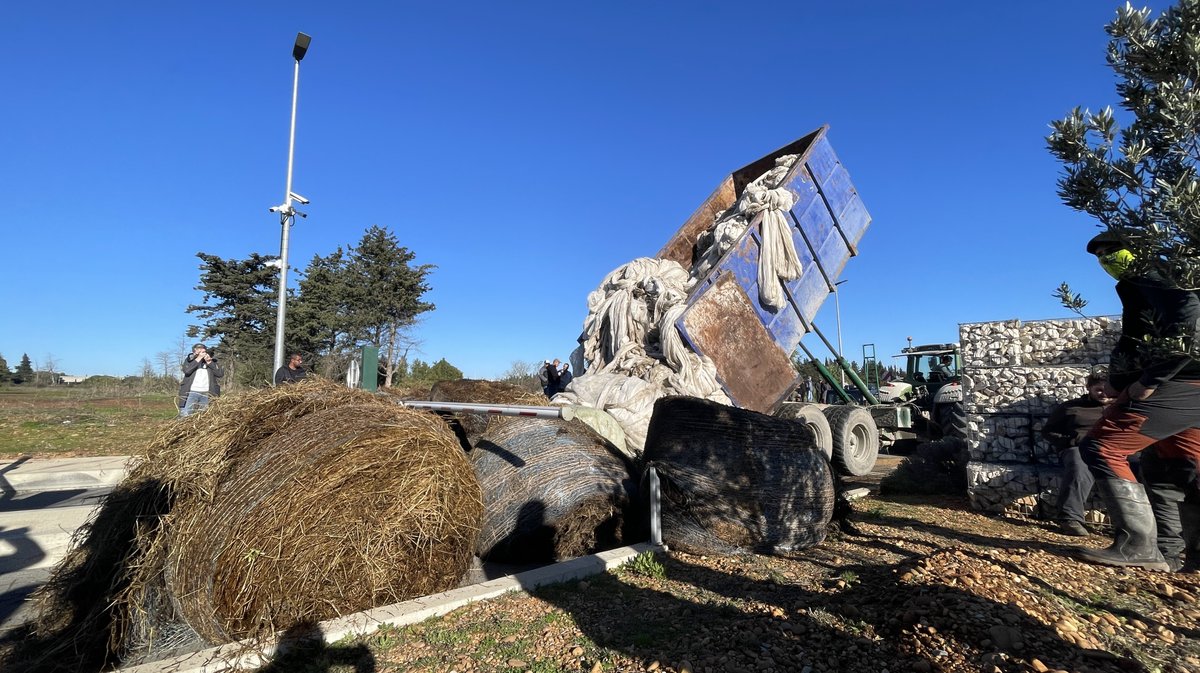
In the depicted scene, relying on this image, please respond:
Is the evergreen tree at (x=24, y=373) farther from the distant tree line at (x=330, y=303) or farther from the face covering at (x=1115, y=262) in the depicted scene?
the face covering at (x=1115, y=262)

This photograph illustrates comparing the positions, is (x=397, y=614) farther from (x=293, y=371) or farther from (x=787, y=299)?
(x=787, y=299)

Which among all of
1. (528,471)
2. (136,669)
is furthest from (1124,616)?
(136,669)

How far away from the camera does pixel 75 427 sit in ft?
47.3

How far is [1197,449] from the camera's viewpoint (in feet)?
12.0

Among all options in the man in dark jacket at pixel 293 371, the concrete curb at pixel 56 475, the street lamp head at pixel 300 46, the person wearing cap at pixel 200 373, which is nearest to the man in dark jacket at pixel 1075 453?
the man in dark jacket at pixel 293 371

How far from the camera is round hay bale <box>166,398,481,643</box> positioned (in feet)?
9.46

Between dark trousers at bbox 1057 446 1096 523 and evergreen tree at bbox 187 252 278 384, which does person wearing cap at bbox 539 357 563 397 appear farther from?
evergreen tree at bbox 187 252 278 384

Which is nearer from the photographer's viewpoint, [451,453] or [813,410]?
[451,453]

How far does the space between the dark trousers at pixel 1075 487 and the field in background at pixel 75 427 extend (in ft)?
34.2

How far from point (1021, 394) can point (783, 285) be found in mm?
2917

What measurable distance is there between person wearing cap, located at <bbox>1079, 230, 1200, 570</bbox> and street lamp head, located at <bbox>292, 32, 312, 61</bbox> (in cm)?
1374

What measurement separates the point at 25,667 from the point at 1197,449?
652 centimetres

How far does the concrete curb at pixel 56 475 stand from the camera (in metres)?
8.43

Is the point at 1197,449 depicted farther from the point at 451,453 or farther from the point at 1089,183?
the point at 451,453
